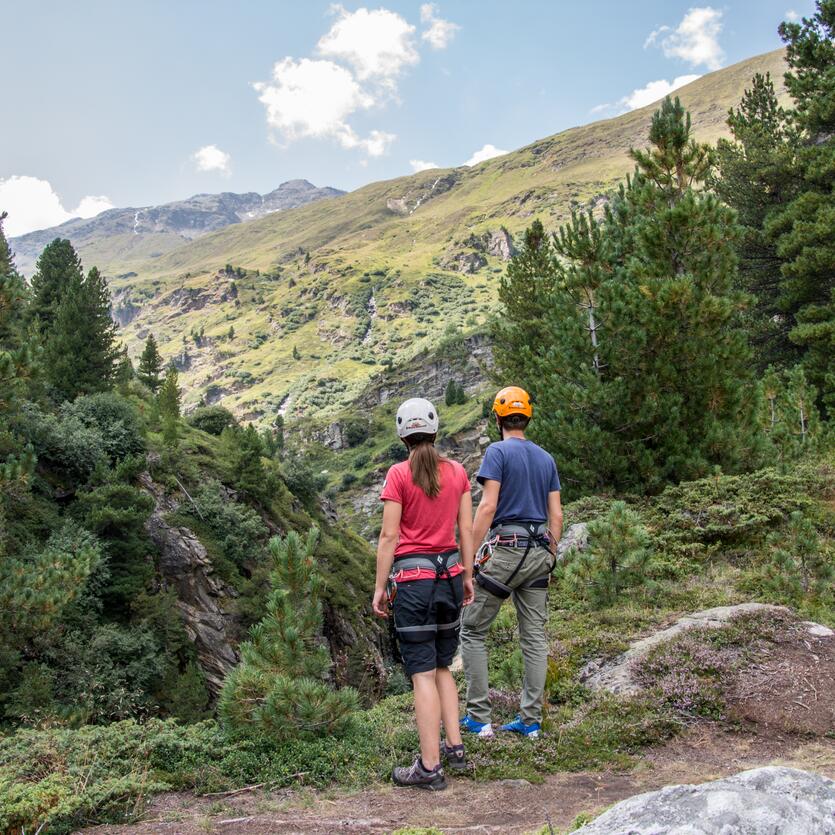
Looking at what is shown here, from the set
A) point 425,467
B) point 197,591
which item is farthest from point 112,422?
point 425,467

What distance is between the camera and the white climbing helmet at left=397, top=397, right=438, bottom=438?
178 inches

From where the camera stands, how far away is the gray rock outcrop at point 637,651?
5957 mm

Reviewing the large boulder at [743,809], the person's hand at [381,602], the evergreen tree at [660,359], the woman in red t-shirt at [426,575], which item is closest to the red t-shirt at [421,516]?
the woman in red t-shirt at [426,575]

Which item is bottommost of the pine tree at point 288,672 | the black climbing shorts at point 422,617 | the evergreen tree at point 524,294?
the pine tree at point 288,672

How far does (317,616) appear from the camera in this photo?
20.0 ft

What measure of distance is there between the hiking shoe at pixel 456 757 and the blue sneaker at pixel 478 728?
0.48 meters

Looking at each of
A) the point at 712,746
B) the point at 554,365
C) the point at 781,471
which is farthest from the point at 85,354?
the point at 712,746

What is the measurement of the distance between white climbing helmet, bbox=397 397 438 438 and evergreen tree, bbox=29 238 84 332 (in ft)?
138

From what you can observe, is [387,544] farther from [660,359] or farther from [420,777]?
[660,359]

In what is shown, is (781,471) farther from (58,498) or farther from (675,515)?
(58,498)

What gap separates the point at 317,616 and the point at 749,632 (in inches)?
173

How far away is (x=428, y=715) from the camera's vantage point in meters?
4.34

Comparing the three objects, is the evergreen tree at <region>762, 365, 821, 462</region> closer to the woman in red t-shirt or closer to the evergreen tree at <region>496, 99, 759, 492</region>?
the evergreen tree at <region>496, 99, 759, 492</region>

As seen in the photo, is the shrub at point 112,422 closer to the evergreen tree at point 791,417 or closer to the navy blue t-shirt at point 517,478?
the evergreen tree at point 791,417
